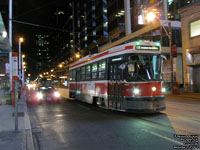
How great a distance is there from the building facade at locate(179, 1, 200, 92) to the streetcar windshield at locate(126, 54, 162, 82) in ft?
61.0

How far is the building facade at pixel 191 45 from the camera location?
89.6 ft

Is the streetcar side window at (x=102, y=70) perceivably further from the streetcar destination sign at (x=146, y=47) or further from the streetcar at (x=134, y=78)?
the streetcar destination sign at (x=146, y=47)

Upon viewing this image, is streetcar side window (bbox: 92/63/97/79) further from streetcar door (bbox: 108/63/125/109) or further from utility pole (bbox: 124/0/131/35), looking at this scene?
utility pole (bbox: 124/0/131/35)

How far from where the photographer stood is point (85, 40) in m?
75.1

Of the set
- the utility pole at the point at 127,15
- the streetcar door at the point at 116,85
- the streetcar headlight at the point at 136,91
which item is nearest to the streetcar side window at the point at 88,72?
the streetcar door at the point at 116,85

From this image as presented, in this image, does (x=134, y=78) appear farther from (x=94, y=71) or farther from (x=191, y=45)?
(x=191, y=45)

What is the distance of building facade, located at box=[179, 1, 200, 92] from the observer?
89.6 ft

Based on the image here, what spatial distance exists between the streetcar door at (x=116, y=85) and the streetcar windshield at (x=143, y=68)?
0.55 m

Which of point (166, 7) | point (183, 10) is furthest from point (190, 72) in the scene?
point (166, 7)

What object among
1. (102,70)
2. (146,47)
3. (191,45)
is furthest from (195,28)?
(146,47)

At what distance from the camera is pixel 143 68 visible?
34.7 feet

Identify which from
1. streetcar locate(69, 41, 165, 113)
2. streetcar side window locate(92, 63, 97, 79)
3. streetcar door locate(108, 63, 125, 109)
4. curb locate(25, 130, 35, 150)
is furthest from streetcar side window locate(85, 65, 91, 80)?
curb locate(25, 130, 35, 150)

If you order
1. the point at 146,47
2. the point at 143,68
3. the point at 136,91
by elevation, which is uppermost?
the point at 146,47

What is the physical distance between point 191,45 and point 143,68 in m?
20.7
